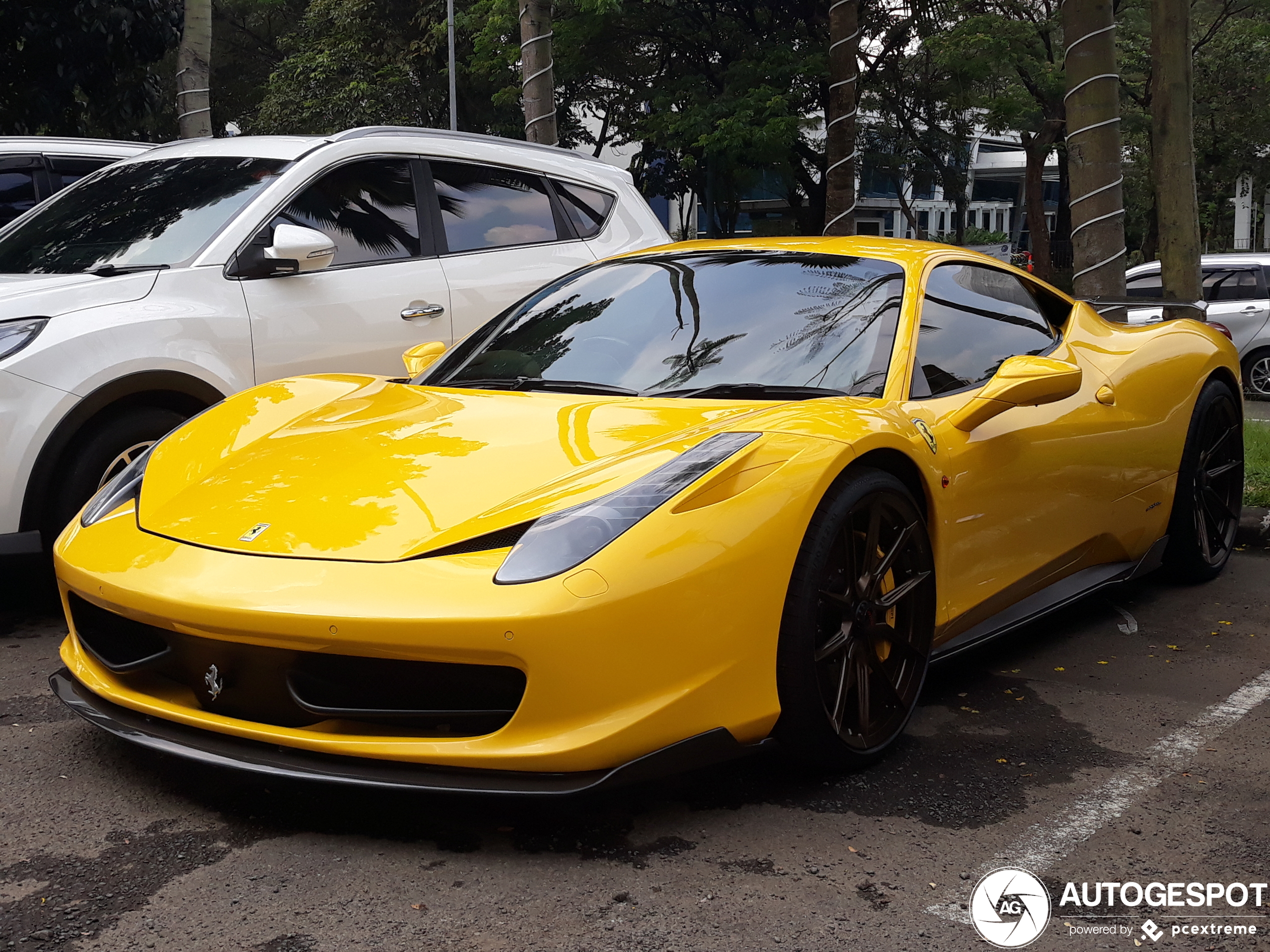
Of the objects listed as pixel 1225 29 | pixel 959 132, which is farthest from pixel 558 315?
pixel 1225 29

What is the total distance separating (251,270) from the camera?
517cm

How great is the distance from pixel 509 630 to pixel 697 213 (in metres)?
47.5

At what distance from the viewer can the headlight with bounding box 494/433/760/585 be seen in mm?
2689

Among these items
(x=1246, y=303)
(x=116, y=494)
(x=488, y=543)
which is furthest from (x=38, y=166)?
(x=1246, y=303)

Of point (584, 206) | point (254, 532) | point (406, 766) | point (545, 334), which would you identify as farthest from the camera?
point (584, 206)

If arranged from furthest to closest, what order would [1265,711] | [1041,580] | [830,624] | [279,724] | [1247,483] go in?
1. [1247,483]
2. [1041,580]
3. [1265,711]
4. [830,624]
5. [279,724]

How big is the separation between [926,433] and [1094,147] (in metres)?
6.30

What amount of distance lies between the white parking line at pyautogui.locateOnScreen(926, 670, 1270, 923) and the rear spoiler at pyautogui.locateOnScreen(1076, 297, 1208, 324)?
7.85 feet

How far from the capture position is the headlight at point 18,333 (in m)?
4.39

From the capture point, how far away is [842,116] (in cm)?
1786

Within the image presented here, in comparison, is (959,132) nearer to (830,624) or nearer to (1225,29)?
(1225,29)

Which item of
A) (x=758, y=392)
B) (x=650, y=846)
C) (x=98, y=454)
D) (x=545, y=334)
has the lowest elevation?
(x=650, y=846)

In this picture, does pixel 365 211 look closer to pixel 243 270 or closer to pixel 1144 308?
pixel 243 270

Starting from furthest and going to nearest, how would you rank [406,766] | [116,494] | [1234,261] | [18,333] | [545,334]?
[1234,261] → [18,333] → [545,334] → [116,494] → [406,766]
